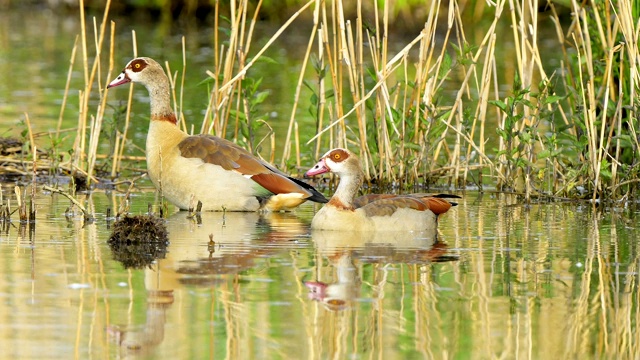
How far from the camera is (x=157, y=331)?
6.16m

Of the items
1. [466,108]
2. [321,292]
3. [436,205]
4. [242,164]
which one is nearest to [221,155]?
[242,164]

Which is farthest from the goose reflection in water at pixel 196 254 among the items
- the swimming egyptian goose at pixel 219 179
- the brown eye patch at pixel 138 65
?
the brown eye patch at pixel 138 65

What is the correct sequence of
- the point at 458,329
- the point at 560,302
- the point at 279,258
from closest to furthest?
the point at 458,329 → the point at 560,302 → the point at 279,258

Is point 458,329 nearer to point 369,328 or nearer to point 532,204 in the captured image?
point 369,328

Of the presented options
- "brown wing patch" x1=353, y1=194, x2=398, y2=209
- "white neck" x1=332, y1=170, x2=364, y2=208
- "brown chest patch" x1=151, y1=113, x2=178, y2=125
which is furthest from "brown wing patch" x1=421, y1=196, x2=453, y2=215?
"brown chest patch" x1=151, y1=113, x2=178, y2=125

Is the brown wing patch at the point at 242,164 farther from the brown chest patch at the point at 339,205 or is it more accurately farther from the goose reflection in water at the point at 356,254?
the goose reflection in water at the point at 356,254

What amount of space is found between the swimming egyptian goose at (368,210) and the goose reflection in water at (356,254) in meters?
0.07

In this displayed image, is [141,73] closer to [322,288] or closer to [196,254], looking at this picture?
[196,254]

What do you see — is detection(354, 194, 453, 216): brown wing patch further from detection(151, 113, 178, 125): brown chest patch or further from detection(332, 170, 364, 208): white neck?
detection(151, 113, 178, 125): brown chest patch

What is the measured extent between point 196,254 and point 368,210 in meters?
1.76

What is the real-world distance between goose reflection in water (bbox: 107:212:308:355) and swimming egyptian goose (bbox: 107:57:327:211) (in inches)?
5.2

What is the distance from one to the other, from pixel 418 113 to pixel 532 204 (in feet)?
4.47

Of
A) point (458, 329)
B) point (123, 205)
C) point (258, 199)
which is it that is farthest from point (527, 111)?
point (458, 329)

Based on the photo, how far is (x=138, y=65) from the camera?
1144cm
